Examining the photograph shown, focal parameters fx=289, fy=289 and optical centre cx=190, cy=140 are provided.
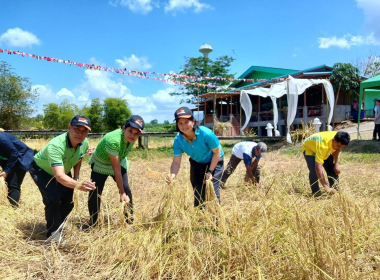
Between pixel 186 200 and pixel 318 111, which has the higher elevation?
pixel 318 111

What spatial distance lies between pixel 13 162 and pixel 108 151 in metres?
1.70

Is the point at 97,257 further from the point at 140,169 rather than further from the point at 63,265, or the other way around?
the point at 140,169

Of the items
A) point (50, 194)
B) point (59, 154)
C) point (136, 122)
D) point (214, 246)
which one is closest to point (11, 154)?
point (50, 194)

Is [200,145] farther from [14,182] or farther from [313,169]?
[14,182]

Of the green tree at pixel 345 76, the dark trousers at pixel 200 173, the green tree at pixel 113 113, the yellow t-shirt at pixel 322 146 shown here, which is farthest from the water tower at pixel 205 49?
the dark trousers at pixel 200 173

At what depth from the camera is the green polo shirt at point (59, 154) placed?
250 cm

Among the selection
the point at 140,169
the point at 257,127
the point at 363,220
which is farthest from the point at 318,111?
the point at 363,220

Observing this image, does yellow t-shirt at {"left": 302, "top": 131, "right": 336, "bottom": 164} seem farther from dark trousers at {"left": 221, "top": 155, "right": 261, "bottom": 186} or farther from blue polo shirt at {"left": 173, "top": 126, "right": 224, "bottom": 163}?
blue polo shirt at {"left": 173, "top": 126, "right": 224, "bottom": 163}

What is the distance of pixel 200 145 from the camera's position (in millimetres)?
2947

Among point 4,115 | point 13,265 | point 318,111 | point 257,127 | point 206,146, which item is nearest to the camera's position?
point 13,265

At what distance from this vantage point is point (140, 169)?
24.4 ft

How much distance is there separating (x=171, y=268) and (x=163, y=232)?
1.18 ft

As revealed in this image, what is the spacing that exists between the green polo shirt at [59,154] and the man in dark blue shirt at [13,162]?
1.08 metres

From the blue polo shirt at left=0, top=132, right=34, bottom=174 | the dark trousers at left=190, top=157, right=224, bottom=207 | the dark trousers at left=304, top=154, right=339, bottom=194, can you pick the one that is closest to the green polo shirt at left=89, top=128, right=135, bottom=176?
the dark trousers at left=190, top=157, right=224, bottom=207
